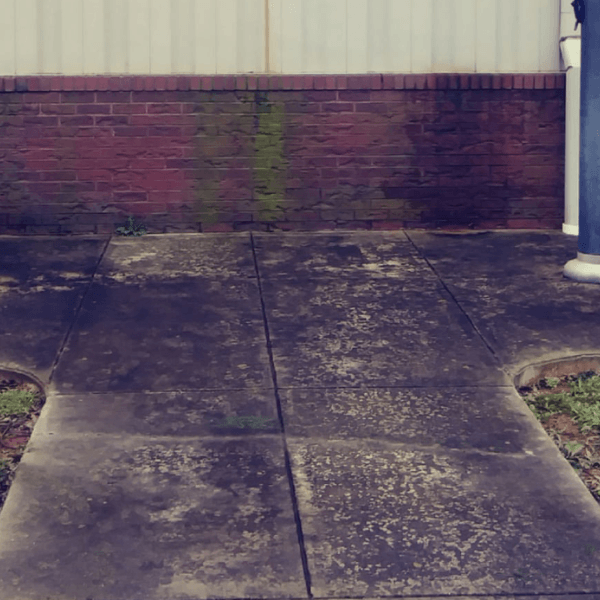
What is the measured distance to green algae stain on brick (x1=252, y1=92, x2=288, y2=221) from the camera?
Result: 358 inches

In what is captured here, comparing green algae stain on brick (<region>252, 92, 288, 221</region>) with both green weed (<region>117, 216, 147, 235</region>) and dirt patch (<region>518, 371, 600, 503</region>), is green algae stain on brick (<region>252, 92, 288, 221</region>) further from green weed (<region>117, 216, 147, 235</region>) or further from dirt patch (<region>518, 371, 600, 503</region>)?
dirt patch (<region>518, 371, 600, 503</region>)

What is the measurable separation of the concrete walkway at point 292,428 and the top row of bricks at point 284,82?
1.34m

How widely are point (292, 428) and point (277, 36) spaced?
15.1 feet

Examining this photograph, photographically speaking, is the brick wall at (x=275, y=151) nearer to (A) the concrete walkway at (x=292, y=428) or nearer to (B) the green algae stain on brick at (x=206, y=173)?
(B) the green algae stain on brick at (x=206, y=173)

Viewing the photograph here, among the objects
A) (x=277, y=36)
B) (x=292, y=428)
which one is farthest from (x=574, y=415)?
(x=277, y=36)

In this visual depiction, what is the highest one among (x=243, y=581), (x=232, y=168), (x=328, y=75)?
(x=328, y=75)

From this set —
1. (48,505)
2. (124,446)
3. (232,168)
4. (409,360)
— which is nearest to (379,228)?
(232,168)

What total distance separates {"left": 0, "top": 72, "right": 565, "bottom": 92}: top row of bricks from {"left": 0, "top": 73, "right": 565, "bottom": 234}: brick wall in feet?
0.04

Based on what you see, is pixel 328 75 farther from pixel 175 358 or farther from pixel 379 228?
pixel 175 358

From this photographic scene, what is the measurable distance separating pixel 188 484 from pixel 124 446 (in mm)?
502

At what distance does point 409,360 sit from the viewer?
615 cm

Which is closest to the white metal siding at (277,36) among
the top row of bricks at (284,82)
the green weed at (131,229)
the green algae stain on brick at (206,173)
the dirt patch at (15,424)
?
the top row of bricks at (284,82)

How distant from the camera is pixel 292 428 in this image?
5.23m

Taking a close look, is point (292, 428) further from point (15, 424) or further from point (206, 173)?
point (206, 173)
